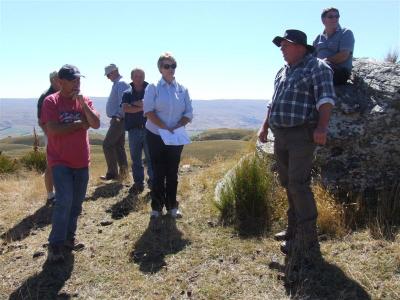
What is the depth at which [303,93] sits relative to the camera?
15.3 ft

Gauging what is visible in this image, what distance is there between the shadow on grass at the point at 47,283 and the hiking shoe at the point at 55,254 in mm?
52

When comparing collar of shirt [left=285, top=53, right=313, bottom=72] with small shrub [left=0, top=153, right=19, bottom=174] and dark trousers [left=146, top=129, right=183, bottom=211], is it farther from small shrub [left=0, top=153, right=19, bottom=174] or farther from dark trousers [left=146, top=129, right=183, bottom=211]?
small shrub [left=0, top=153, right=19, bottom=174]

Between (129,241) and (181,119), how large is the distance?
1851 mm

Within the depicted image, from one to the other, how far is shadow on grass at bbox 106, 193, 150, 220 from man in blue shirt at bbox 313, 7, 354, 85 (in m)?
3.65

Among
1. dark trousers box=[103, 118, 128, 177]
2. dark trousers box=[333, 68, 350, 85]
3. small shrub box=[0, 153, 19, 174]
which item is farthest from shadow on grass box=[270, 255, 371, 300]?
small shrub box=[0, 153, 19, 174]

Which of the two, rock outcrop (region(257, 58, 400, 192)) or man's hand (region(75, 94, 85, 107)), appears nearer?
man's hand (region(75, 94, 85, 107))

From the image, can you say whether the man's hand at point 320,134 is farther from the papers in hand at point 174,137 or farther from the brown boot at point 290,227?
the papers in hand at point 174,137

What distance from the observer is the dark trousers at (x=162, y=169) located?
21.0ft

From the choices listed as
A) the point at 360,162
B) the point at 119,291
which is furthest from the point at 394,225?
the point at 119,291

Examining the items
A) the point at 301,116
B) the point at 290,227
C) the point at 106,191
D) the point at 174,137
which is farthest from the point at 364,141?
the point at 106,191

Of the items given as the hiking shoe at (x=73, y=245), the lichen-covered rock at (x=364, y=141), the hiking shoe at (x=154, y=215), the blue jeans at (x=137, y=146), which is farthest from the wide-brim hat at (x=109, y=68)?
the lichen-covered rock at (x=364, y=141)

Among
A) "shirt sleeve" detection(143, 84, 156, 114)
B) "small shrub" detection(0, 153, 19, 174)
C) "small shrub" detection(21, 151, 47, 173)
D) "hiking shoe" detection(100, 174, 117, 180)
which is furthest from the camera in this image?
"small shrub" detection(21, 151, 47, 173)

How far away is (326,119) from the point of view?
4.50 meters

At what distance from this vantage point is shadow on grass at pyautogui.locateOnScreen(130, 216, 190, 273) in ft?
17.5
